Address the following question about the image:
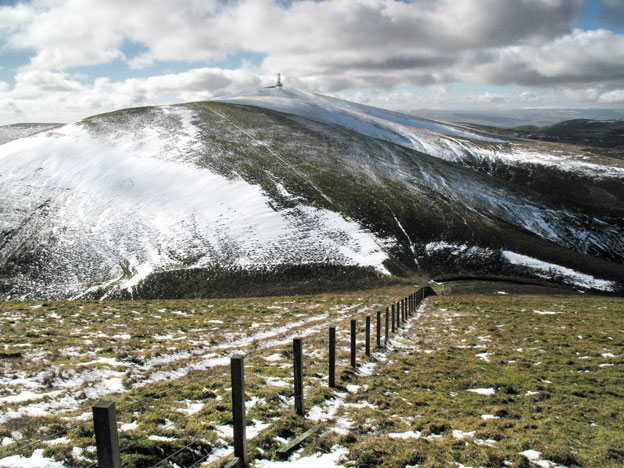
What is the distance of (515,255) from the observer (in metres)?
53.6

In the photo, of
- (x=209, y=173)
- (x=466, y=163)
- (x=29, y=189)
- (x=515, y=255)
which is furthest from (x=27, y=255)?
(x=466, y=163)

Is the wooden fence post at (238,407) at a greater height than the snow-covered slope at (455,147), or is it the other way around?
the snow-covered slope at (455,147)

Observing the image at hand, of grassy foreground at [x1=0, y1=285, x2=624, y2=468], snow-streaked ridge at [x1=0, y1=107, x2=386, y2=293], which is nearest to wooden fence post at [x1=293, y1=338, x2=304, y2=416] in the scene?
grassy foreground at [x1=0, y1=285, x2=624, y2=468]

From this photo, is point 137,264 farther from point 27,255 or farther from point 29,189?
point 29,189

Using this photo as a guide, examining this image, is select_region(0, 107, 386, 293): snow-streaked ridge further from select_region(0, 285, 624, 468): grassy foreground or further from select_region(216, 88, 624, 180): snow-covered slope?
select_region(216, 88, 624, 180): snow-covered slope

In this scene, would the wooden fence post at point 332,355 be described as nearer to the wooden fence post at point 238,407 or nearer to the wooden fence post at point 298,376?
the wooden fence post at point 298,376

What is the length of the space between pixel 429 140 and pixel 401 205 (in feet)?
259

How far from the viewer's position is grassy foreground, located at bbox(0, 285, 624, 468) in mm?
5816

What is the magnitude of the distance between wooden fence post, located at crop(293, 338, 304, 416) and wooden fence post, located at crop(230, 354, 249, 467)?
5.84ft

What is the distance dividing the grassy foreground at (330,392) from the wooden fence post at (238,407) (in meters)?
0.43

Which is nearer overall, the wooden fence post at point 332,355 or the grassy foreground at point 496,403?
the grassy foreground at point 496,403

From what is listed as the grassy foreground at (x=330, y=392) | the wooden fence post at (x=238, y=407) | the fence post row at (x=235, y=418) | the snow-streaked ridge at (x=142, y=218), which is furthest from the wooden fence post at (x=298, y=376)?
the snow-streaked ridge at (x=142, y=218)

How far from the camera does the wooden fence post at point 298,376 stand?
689 centimetres

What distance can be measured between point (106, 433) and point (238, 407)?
2.01m
